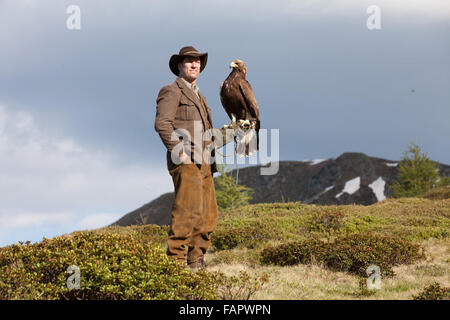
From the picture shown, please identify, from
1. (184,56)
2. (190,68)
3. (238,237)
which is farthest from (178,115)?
(238,237)

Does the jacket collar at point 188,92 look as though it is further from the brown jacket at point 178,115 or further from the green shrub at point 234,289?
the green shrub at point 234,289

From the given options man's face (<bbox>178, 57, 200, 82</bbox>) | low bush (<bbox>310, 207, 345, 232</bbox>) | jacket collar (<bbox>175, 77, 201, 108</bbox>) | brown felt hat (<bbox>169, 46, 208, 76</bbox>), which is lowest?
low bush (<bbox>310, 207, 345, 232</bbox>)

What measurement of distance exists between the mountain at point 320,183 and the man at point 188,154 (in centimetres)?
3708

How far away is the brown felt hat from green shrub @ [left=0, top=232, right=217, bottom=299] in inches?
126

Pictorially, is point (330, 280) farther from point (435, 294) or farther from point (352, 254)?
point (435, 294)

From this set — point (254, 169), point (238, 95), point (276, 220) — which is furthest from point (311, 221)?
point (254, 169)

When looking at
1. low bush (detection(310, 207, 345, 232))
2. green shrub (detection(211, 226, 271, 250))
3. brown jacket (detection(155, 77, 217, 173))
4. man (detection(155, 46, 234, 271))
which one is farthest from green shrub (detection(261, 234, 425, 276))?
brown jacket (detection(155, 77, 217, 173))

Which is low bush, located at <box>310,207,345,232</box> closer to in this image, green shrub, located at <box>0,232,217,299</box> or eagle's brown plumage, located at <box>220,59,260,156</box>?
eagle's brown plumage, located at <box>220,59,260,156</box>

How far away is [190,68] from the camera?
796 centimetres

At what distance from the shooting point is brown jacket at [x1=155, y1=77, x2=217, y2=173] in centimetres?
734
